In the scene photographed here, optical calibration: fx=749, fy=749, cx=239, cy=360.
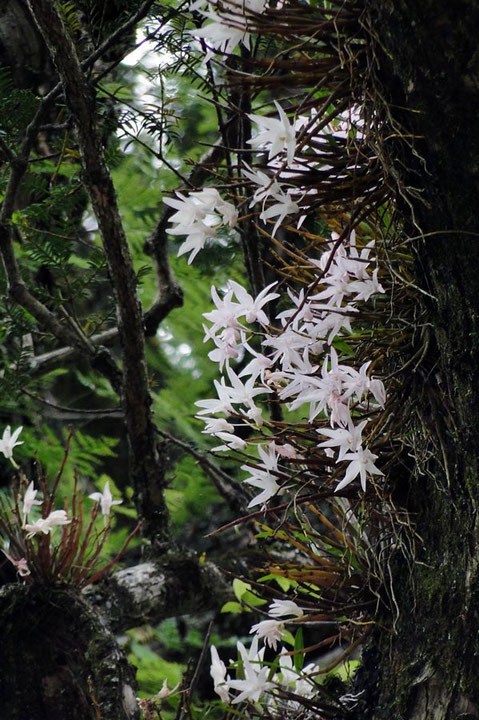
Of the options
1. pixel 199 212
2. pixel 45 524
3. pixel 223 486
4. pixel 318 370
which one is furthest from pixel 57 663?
pixel 199 212

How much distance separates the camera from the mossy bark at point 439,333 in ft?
3.14

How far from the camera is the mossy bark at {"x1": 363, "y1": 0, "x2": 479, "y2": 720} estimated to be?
3.14 feet

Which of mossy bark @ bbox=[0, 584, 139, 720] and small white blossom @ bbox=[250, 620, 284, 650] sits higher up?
small white blossom @ bbox=[250, 620, 284, 650]

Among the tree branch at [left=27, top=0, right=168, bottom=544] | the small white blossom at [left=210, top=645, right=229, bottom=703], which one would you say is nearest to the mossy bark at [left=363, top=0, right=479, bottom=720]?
the small white blossom at [left=210, top=645, right=229, bottom=703]

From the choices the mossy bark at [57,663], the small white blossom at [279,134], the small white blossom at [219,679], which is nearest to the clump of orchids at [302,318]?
the small white blossom at [279,134]

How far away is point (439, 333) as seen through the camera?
3.67 feet

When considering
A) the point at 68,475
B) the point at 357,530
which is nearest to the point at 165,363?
the point at 68,475

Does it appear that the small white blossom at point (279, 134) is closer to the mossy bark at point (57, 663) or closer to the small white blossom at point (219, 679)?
the small white blossom at point (219, 679)

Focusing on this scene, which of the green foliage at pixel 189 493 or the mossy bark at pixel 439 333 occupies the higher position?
the mossy bark at pixel 439 333

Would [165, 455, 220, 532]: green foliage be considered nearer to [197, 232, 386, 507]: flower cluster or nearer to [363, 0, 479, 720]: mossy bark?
[197, 232, 386, 507]: flower cluster

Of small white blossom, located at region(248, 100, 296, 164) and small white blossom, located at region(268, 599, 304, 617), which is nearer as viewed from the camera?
small white blossom, located at region(248, 100, 296, 164)

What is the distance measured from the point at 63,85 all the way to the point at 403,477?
4.00ft

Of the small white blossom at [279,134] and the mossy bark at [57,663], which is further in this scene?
the mossy bark at [57,663]

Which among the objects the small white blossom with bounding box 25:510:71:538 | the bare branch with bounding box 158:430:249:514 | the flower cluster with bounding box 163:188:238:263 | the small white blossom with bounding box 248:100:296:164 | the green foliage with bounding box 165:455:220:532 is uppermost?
the small white blossom with bounding box 248:100:296:164
